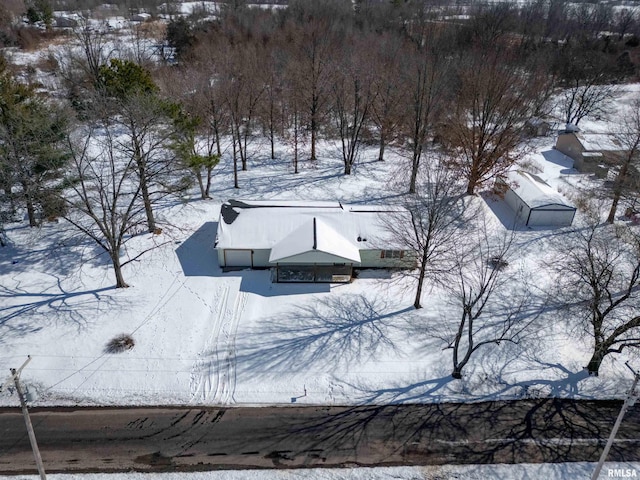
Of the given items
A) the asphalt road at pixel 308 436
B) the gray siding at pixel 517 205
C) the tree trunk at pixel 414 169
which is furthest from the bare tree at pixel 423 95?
the asphalt road at pixel 308 436

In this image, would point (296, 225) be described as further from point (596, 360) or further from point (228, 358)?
point (596, 360)

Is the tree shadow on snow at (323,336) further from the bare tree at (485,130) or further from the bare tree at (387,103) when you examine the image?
the bare tree at (387,103)

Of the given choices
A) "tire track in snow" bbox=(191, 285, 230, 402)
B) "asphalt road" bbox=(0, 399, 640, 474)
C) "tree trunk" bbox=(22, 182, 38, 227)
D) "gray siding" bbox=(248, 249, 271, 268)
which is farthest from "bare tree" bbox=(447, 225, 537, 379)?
"tree trunk" bbox=(22, 182, 38, 227)

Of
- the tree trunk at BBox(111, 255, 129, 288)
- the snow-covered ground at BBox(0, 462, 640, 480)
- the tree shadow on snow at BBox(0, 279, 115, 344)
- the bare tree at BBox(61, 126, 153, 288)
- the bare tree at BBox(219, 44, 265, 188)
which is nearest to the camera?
the snow-covered ground at BBox(0, 462, 640, 480)

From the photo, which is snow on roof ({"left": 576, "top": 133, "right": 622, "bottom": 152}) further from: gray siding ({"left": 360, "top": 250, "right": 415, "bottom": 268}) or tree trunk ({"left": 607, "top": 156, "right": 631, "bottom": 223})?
gray siding ({"left": 360, "top": 250, "right": 415, "bottom": 268})

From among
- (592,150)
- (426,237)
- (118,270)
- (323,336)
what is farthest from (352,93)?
(323,336)

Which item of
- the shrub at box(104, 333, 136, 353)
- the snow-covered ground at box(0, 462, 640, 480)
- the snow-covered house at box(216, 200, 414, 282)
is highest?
the snow-covered house at box(216, 200, 414, 282)
